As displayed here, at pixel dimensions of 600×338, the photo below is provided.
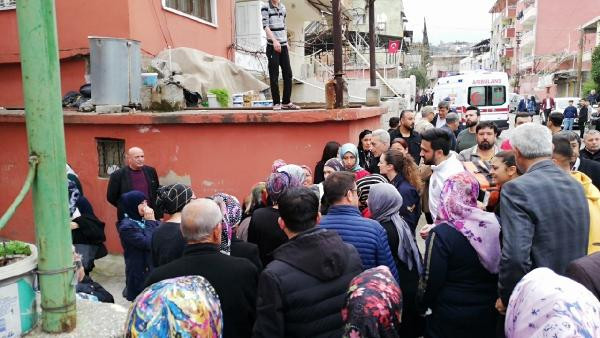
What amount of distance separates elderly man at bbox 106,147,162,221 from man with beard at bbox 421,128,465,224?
3.32m

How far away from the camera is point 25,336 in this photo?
208cm

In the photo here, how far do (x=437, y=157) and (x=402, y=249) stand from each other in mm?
1578

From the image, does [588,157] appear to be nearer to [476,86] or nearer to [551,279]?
[551,279]

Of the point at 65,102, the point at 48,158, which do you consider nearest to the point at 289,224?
the point at 48,158

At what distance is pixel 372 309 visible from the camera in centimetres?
191

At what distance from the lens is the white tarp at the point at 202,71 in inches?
363

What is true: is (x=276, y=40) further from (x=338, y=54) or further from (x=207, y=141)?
(x=207, y=141)

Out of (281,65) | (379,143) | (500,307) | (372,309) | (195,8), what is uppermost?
(195,8)

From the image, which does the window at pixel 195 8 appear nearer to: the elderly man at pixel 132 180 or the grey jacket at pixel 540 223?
the elderly man at pixel 132 180

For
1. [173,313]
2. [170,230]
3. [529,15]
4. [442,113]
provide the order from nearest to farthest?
[173,313] < [170,230] < [442,113] < [529,15]

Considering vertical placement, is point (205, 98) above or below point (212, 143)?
above

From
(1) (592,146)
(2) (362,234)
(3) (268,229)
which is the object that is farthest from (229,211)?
(1) (592,146)

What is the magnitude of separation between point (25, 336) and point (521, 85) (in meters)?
59.1

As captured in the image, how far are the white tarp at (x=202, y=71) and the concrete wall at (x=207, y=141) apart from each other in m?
2.14
